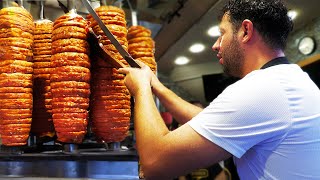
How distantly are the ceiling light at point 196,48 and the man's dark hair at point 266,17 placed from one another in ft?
11.2

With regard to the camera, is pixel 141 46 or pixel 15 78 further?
pixel 141 46

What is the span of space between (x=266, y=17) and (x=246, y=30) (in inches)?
3.7

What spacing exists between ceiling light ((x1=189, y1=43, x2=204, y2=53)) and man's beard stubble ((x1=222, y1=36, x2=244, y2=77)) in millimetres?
3389

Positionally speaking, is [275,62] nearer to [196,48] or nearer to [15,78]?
[15,78]

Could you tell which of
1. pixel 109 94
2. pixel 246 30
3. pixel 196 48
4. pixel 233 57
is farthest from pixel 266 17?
pixel 196 48

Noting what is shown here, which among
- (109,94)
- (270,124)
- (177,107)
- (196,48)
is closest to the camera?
(270,124)

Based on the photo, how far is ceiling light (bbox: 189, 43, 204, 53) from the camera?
15.8 feet

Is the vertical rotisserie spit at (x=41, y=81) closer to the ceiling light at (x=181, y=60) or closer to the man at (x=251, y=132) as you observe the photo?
the man at (x=251, y=132)

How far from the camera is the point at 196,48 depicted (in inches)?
195


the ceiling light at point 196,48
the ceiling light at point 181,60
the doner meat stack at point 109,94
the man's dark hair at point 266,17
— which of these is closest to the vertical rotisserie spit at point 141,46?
the doner meat stack at point 109,94

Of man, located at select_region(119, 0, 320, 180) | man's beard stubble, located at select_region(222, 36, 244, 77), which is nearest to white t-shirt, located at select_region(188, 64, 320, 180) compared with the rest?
man, located at select_region(119, 0, 320, 180)

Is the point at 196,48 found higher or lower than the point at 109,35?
higher

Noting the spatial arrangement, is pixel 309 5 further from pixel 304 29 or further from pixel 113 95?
pixel 113 95

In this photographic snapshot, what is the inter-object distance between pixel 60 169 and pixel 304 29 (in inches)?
155
